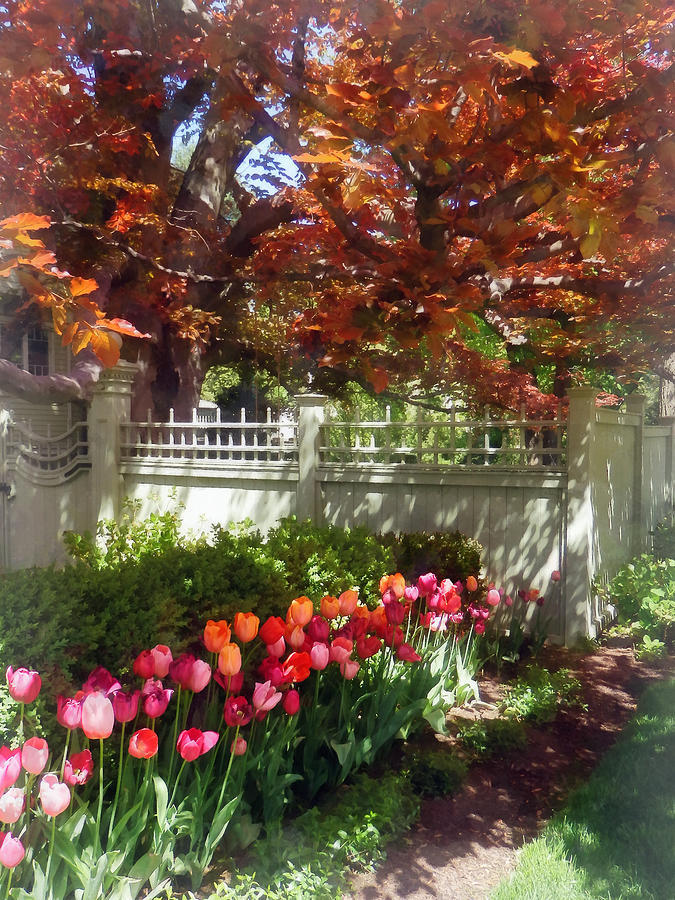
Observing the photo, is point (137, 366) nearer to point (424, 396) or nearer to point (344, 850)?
point (424, 396)

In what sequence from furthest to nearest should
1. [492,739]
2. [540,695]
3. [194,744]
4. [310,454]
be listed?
1. [310,454]
2. [540,695]
3. [492,739]
4. [194,744]

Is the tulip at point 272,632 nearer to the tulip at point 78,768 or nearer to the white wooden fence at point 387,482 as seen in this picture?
the tulip at point 78,768

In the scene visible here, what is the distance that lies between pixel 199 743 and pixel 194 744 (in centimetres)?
3

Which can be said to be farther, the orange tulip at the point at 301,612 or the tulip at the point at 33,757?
the orange tulip at the point at 301,612

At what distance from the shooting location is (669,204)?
411 cm

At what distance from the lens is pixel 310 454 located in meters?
6.61

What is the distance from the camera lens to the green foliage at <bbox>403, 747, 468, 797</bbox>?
321 cm

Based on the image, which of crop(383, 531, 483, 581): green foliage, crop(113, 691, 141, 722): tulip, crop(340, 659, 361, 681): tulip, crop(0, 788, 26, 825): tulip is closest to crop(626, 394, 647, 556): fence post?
crop(383, 531, 483, 581): green foliage

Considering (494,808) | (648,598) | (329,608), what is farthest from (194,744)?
(648,598)

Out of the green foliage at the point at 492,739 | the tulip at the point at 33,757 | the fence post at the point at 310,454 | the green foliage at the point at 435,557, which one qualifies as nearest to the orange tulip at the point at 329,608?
the green foliage at the point at 492,739

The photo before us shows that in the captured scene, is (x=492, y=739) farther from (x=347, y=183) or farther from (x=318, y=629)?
(x=347, y=183)

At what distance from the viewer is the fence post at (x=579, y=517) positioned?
545 centimetres

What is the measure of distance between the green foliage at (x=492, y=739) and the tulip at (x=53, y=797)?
230cm

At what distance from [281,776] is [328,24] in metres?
4.58
